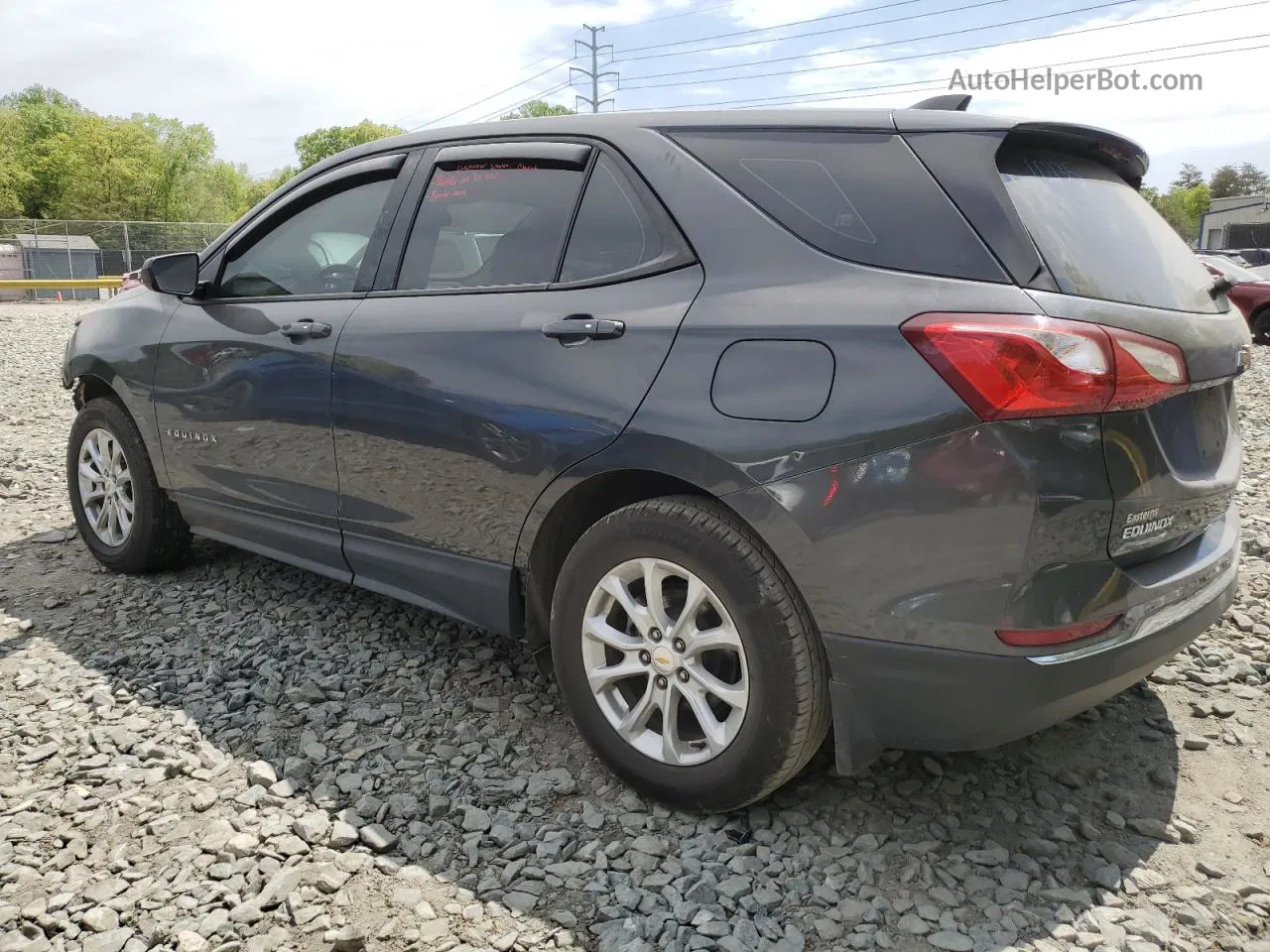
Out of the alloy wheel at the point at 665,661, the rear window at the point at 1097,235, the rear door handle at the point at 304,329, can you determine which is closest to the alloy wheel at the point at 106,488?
the rear door handle at the point at 304,329

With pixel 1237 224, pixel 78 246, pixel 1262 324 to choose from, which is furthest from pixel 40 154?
pixel 1262 324

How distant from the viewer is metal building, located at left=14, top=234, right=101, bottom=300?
115ft

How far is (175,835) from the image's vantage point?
259 centimetres

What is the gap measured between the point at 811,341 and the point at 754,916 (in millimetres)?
1310

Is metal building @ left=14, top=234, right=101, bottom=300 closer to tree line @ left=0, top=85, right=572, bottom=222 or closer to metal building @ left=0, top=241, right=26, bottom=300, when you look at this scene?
metal building @ left=0, top=241, right=26, bottom=300

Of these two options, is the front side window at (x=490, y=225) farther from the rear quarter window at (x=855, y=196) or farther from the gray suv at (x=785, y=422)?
the rear quarter window at (x=855, y=196)

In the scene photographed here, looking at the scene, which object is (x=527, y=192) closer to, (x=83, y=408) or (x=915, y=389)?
(x=915, y=389)

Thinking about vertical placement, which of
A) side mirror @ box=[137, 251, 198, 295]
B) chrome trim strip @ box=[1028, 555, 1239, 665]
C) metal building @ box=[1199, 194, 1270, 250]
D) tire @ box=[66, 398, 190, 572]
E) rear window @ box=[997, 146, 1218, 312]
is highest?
metal building @ box=[1199, 194, 1270, 250]

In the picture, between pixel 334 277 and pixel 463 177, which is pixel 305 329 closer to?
pixel 334 277

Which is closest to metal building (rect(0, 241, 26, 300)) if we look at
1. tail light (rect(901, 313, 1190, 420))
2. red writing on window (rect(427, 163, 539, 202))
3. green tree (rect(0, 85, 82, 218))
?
red writing on window (rect(427, 163, 539, 202))

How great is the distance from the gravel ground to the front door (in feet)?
1.71

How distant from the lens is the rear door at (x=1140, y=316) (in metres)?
2.17

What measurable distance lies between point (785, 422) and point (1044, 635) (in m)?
0.71

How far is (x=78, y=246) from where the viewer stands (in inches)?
1404
